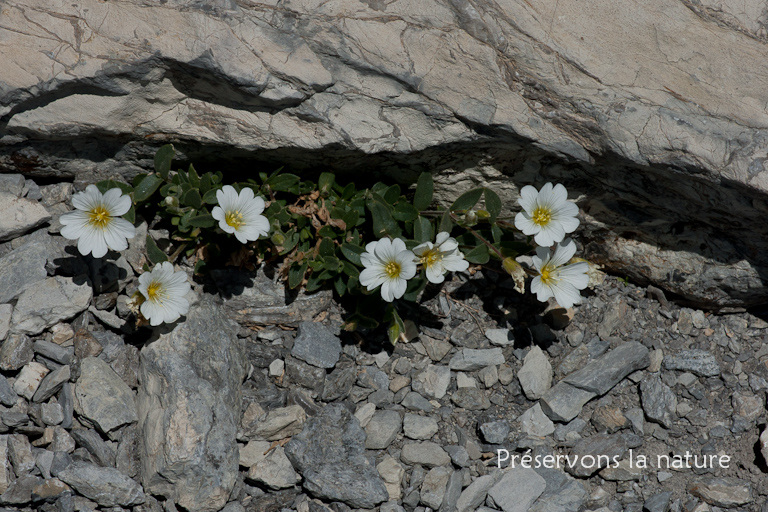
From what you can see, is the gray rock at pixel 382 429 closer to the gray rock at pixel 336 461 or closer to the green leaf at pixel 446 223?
the gray rock at pixel 336 461

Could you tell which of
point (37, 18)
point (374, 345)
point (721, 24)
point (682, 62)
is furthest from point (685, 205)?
point (37, 18)

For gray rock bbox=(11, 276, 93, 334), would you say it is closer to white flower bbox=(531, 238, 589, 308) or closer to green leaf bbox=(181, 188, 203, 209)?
green leaf bbox=(181, 188, 203, 209)

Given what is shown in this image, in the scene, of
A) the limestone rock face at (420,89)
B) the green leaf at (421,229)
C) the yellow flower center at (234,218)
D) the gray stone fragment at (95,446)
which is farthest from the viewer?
the green leaf at (421,229)

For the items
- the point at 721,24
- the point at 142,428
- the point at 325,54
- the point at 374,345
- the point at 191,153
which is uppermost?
the point at 721,24

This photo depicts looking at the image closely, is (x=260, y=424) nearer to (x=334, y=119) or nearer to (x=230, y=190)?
(x=230, y=190)

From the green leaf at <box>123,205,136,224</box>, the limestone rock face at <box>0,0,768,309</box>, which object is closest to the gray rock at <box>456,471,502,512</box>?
the limestone rock face at <box>0,0,768,309</box>

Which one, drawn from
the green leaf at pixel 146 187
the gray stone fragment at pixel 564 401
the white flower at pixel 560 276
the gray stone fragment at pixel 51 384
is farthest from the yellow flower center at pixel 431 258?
the gray stone fragment at pixel 51 384

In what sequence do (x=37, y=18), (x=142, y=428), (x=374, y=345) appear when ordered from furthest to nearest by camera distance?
1. (x=374, y=345)
2. (x=142, y=428)
3. (x=37, y=18)
